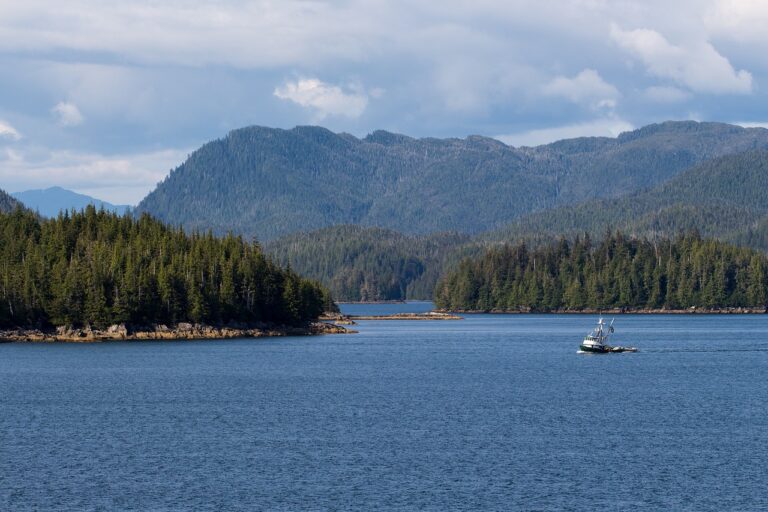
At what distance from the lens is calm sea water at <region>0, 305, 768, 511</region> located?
5712cm

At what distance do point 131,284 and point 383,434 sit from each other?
318ft

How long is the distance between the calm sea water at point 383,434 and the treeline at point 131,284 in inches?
1166

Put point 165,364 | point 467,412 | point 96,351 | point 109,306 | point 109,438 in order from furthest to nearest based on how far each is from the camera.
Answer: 1. point 109,306
2. point 96,351
3. point 165,364
4. point 467,412
5. point 109,438

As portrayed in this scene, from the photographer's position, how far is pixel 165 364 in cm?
13112

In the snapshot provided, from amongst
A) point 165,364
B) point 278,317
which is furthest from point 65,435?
point 278,317

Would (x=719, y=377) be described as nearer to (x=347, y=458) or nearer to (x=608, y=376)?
(x=608, y=376)

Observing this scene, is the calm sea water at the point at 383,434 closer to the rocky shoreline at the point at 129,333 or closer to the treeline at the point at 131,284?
the treeline at the point at 131,284

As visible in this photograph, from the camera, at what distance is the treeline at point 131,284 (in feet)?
544

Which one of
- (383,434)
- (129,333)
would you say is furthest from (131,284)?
(383,434)

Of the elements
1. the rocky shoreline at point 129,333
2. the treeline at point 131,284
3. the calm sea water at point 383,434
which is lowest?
the calm sea water at point 383,434

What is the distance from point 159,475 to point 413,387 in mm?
46408

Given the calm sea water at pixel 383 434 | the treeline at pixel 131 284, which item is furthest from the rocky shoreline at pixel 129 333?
the calm sea water at pixel 383 434

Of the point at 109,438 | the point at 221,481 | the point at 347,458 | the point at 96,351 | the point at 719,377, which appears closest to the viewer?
the point at 221,481

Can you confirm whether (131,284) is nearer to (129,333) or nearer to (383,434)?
(129,333)
